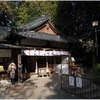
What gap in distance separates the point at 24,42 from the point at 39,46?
1.87 metres

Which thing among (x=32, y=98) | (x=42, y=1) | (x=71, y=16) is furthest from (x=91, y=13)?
(x=42, y=1)

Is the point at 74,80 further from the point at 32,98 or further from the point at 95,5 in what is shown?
the point at 95,5

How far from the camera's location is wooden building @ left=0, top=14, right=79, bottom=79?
40.1 ft

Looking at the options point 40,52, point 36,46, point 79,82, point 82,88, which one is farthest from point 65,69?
point 79,82

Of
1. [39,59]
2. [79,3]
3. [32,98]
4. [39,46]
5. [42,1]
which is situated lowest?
[32,98]

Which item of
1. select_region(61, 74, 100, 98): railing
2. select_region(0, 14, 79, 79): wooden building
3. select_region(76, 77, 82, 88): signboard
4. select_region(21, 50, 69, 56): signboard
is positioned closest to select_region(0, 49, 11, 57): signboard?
select_region(0, 14, 79, 79): wooden building

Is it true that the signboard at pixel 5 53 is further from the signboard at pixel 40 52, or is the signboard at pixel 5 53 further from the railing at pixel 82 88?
the railing at pixel 82 88

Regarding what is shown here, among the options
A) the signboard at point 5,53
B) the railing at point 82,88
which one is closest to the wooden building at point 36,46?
the signboard at point 5,53

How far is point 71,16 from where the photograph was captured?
19.8m

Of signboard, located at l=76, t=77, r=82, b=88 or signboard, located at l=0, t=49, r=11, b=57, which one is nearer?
signboard, located at l=76, t=77, r=82, b=88

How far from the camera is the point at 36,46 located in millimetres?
13977

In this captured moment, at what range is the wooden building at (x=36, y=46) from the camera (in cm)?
1223

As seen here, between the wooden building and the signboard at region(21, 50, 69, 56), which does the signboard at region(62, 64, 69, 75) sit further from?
the signboard at region(21, 50, 69, 56)

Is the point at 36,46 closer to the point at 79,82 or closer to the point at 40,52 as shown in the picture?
the point at 40,52
